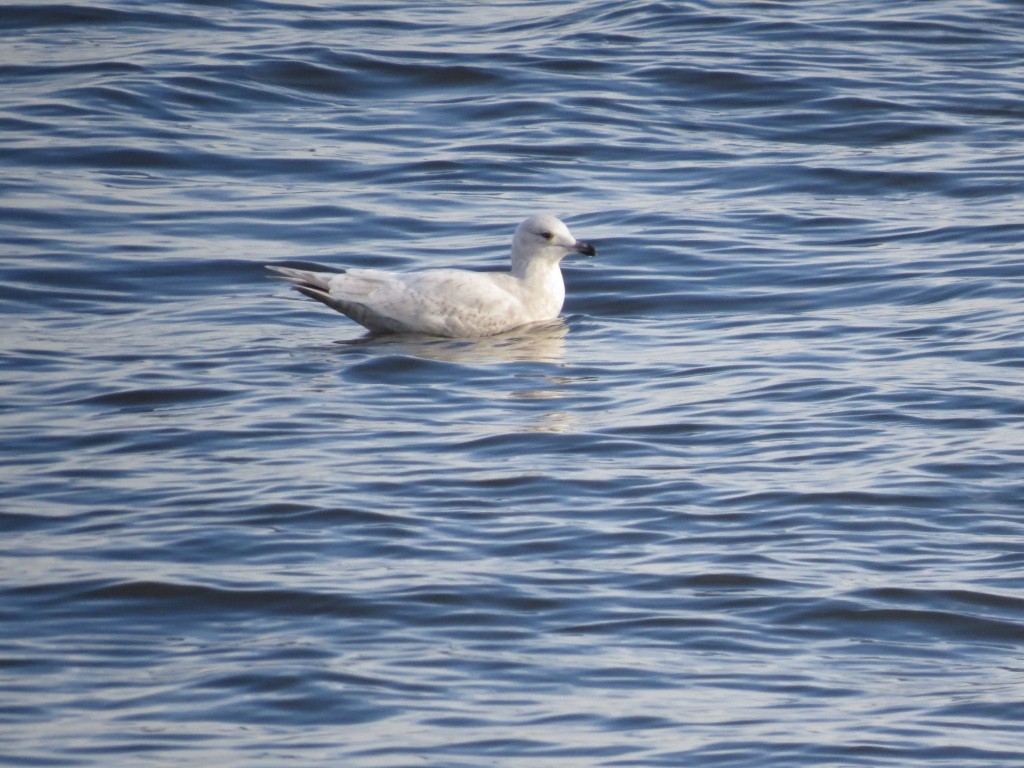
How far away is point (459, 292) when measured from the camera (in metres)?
10.2

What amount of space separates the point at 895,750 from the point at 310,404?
14.0 ft

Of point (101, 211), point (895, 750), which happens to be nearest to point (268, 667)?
point (895, 750)

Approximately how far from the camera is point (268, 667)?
572 cm

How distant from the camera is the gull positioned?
33.2ft

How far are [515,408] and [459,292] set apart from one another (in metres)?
1.47

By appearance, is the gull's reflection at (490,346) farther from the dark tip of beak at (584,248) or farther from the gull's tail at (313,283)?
the dark tip of beak at (584,248)

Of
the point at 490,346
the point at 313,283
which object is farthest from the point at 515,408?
the point at 313,283

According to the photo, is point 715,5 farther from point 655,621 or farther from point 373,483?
point 655,621

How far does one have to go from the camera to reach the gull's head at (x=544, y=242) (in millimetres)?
10625

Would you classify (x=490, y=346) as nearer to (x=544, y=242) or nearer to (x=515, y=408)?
(x=544, y=242)

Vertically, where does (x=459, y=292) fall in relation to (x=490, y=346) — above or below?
above

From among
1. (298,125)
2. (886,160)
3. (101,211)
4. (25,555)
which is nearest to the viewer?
(25,555)

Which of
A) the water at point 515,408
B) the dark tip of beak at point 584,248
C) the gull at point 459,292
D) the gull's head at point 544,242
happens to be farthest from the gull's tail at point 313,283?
the dark tip of beak at point 584,248

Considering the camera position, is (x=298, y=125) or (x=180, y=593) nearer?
(x=180, y=593)
